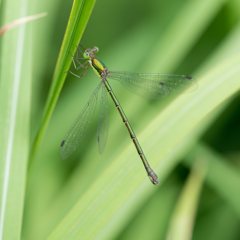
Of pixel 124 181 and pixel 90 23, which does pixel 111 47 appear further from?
pixel 124 181

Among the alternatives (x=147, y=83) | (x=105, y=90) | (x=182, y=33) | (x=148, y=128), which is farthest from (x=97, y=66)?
(x=148, y=128)

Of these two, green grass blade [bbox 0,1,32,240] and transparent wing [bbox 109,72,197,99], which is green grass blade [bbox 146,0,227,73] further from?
green grass blade [bbox 0,1,32,240]

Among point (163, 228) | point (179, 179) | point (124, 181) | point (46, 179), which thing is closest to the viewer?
point (124, 181)

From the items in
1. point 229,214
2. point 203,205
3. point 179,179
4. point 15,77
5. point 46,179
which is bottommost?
point 229,214

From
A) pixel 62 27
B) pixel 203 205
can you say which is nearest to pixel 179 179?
pixel 203 205

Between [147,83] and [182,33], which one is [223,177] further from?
[182,33]

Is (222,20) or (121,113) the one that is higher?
(222,20)
